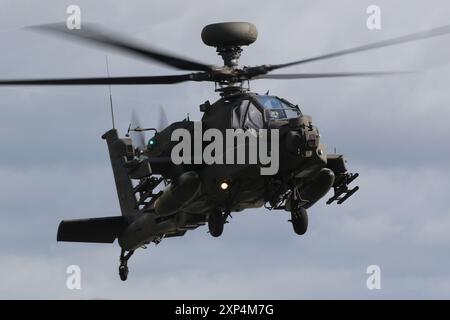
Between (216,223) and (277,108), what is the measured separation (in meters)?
3.92

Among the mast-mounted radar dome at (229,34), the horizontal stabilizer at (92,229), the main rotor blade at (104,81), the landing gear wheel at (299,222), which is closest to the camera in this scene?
the main rotor blade at (104,81)

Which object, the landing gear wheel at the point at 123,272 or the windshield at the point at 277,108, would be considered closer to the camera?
the windshield at the point at 277,108

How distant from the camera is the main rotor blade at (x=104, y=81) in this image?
37716 millimetres

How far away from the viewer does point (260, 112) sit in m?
40.2

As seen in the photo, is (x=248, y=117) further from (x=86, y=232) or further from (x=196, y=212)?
(x=86, y=232)

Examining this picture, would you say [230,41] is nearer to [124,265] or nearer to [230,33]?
[230,33]

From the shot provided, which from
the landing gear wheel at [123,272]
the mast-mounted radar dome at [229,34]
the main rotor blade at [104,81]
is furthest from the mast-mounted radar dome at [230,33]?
the landing gear wheel at [123,272]

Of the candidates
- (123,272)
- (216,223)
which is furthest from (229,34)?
(123,272)

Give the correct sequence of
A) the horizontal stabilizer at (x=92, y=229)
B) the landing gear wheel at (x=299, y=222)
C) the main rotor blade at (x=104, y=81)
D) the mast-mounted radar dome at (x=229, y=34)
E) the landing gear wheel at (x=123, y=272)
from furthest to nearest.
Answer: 1. the landing gear wheel at (x=123, y=272)
2. the horizontal stabilizer at (x=92, y=229)
3. the mast-mounted radar dome at (x=229, y=34)
4. the landing gear wheel at (x=299, y=222)
5. the main rotor blade at (x=104, y=81)

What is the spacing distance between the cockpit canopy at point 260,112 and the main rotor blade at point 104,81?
1.90 metres

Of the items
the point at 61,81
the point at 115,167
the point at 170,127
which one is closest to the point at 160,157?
the point at 170,127

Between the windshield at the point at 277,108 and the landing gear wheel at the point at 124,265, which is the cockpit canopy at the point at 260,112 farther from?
the landing gear wheel at the point at 124,265

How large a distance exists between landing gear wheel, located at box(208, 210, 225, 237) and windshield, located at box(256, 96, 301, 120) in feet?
11.5

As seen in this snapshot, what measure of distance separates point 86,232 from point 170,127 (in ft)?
23.8
